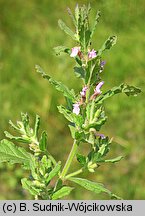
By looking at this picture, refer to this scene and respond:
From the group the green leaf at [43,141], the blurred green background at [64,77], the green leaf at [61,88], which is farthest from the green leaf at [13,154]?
the blurred green background at [64,77]

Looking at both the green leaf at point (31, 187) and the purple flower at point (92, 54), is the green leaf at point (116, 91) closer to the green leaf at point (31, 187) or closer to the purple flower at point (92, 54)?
the purple flower at point (92, 54)

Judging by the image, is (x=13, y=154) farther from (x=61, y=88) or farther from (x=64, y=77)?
(x=64, y=77)

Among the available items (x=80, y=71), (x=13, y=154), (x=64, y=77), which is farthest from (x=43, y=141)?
(x=64, y=77)

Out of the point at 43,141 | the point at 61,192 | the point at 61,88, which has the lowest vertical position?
the point at 61,192

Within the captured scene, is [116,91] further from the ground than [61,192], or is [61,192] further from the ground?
[116,91]

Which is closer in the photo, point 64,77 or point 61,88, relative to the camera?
point 61,88

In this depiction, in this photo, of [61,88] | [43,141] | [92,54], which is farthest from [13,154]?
[92,54]

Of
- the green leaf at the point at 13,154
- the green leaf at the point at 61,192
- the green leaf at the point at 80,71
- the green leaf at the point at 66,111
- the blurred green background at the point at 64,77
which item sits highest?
the blurred green background at the point at 64,77

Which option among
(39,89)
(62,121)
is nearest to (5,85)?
(39,89)
